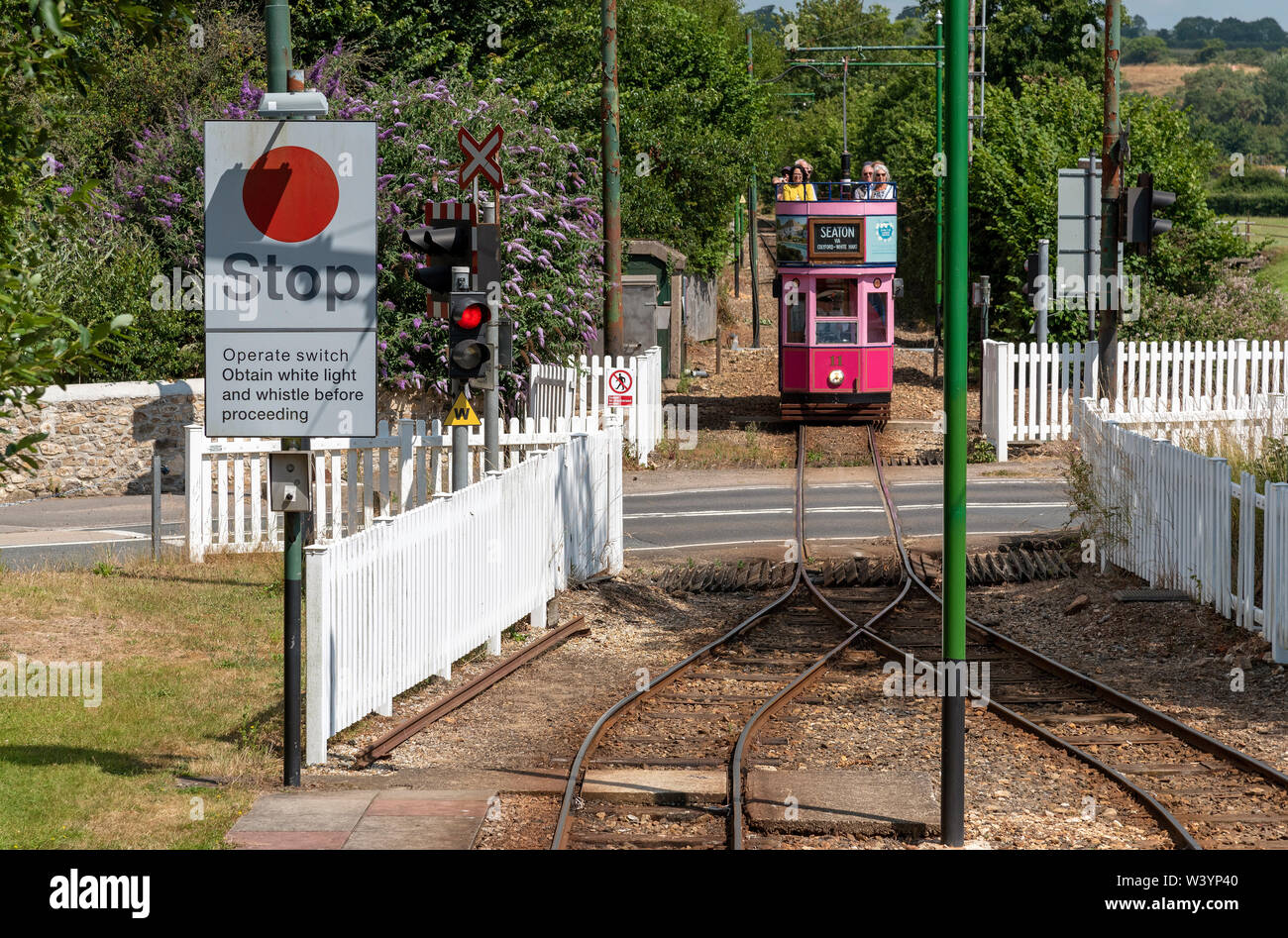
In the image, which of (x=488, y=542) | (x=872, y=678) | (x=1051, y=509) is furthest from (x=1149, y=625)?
(x=1051, y=509)

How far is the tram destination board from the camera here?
27156 millimetres

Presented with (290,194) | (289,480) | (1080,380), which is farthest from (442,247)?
(1080,380)

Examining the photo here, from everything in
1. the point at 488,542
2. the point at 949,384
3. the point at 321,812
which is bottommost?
the point at 321,812

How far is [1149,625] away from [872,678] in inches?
116

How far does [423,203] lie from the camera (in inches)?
911

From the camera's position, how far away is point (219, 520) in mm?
16031

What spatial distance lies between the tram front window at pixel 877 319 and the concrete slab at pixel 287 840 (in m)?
21.1

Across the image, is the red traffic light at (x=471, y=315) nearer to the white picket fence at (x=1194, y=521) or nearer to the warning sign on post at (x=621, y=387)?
the white picket fence at (x=1194, y=521)

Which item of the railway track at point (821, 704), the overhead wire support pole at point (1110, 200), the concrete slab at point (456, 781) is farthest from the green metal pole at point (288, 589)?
the overhead wire support pole at point (1110, 200)

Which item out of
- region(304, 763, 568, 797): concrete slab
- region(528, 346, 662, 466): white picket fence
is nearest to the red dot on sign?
region(304, 763, 568, 797): concrete slab

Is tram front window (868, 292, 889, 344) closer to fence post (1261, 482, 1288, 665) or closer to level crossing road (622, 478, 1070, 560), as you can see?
level crossing road (622, 478, 1070, 560)

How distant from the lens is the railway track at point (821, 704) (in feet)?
26.5

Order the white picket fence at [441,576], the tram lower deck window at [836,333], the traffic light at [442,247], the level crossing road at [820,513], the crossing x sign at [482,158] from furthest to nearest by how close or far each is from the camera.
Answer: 1. the tram lower deck window at [836,333]
2. the level crossing road at [820,513]
3. the crossing x sign at [482,158]
4. the traffic light at [442,247]
5. the white picket fence at [441,576]

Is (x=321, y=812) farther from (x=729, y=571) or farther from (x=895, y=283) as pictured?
(x=895, y=283)
